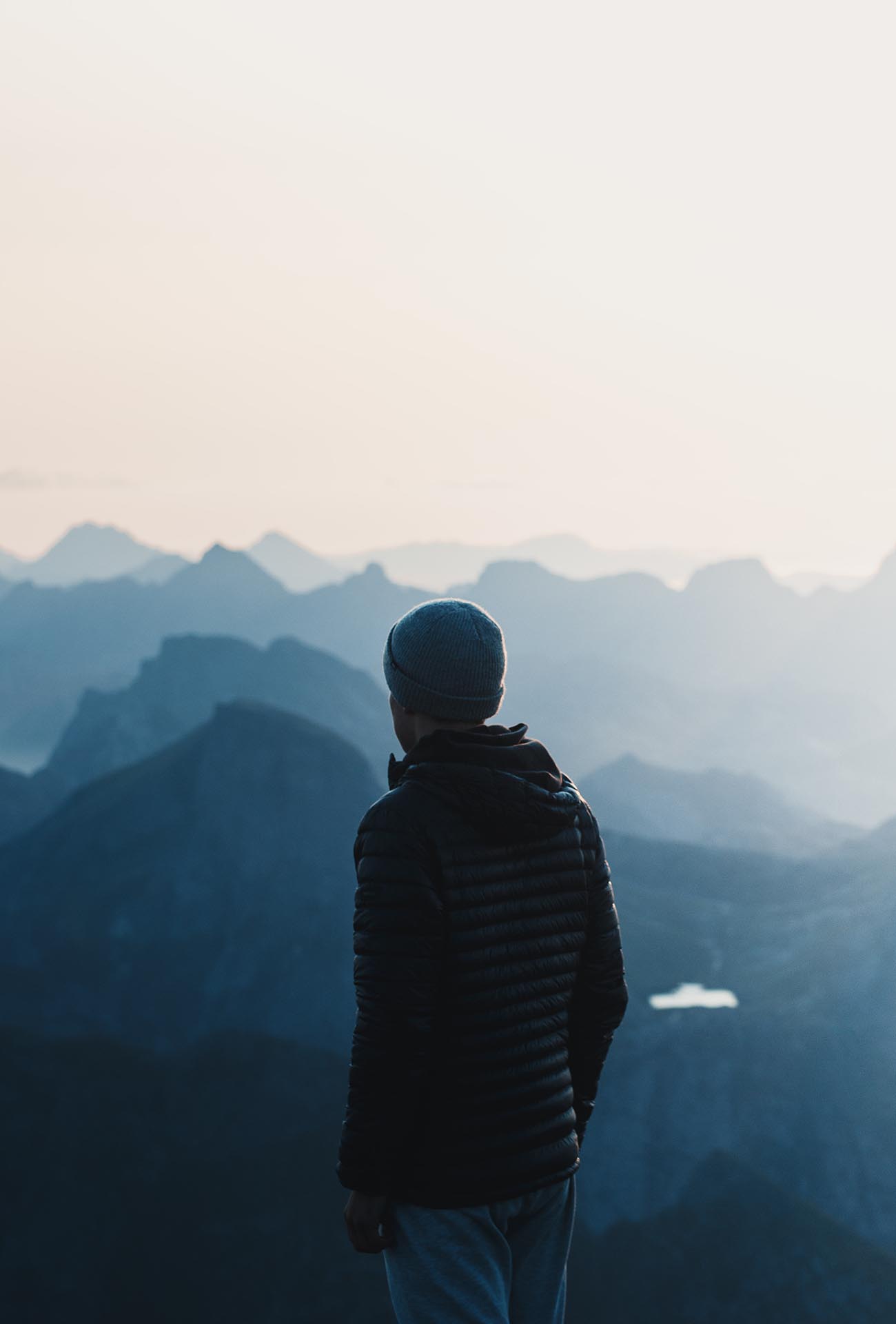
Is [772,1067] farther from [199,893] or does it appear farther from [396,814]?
[396,814]

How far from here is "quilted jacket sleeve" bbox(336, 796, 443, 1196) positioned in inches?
104

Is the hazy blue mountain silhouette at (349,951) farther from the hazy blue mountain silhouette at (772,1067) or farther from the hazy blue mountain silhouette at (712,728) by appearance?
the hazy blue mountain silhouette at (712,728)

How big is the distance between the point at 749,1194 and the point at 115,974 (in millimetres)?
34816

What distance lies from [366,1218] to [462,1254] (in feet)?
1.00

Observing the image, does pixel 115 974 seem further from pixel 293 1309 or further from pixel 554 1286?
pixel 554 1286

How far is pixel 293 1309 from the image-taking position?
75.5 feet

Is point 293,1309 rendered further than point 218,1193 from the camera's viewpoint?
No

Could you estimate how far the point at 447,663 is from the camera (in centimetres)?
296

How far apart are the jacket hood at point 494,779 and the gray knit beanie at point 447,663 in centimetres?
8

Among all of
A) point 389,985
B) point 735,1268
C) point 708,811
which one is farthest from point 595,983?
point 708,811

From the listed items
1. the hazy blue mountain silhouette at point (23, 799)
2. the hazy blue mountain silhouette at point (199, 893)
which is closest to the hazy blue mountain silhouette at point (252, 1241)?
the hazy blue mountain silhouette at point (199, 893)

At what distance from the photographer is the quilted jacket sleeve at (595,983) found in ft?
10.3

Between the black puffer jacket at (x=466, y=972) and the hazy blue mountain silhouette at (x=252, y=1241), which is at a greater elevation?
the black puffer jacket at (x=466, y=972)

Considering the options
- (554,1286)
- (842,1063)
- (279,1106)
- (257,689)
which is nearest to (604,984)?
(554,1286)
